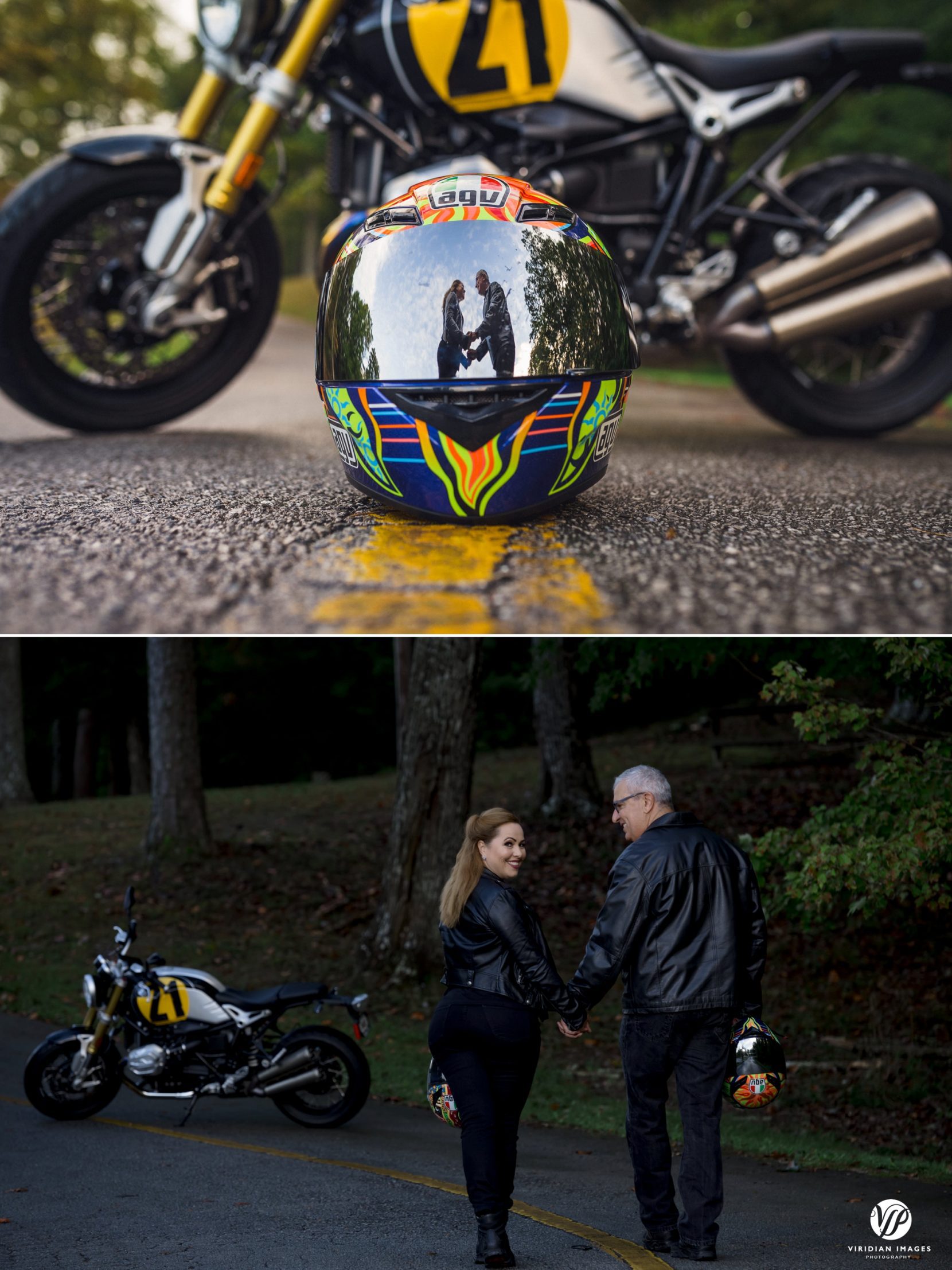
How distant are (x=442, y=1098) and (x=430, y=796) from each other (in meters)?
5.23

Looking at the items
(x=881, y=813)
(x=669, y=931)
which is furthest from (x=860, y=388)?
(x=669, y=931)

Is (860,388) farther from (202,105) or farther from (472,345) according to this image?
(472,345)

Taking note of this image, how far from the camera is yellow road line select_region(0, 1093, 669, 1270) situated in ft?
12.2

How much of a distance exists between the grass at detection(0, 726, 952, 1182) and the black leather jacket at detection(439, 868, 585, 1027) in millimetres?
2561

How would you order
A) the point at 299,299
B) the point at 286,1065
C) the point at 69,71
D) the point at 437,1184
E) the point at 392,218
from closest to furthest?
the point at 392,218
the point at 437,1184
the point at 286,1065
the point at 299,299
the point at 69,71

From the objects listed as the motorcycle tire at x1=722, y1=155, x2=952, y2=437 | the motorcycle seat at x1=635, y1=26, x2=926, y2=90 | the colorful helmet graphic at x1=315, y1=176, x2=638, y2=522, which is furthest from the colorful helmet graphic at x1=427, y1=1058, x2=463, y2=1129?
the motorcycle seat at x1=635, y1=26, x2=926, y2=90

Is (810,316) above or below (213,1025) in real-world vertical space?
above

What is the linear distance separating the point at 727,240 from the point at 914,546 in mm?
2166

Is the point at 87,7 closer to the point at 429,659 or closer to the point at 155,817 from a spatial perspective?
the point at 429,659

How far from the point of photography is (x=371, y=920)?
1067cm

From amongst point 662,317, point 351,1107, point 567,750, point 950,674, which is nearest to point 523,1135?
point 351,1107

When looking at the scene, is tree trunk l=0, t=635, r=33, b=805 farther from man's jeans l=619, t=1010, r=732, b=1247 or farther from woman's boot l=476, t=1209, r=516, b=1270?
man's jeans l=619, t=1010, r=732, b=1247

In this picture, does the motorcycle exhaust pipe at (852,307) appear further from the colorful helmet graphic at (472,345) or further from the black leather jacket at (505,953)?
the black leather jacket at (505,953)

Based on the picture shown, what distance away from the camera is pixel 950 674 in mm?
5055
